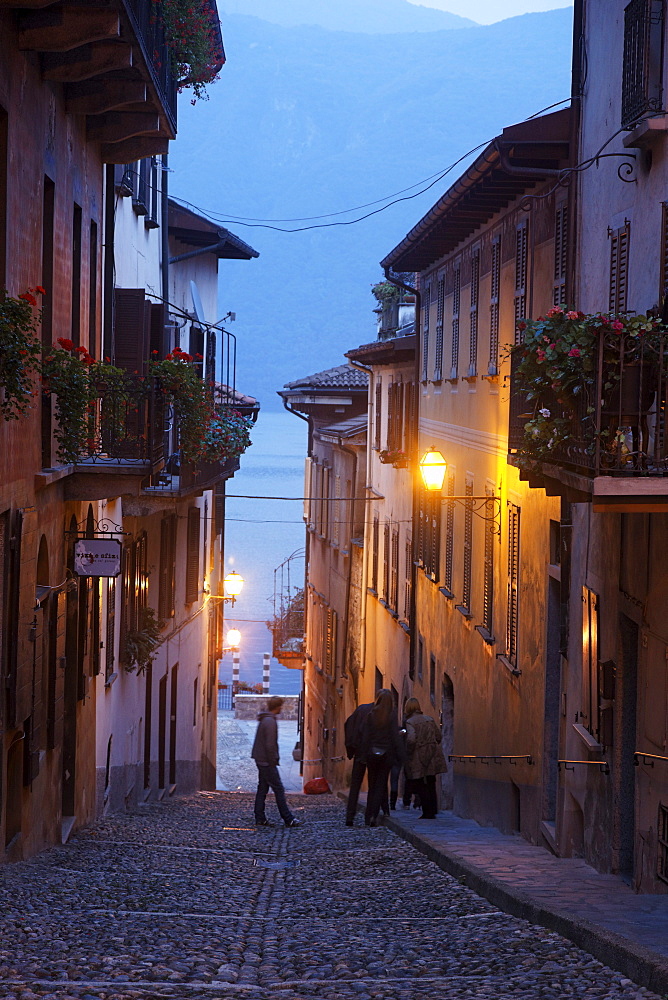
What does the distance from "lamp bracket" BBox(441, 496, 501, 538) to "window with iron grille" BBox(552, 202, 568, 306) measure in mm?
3252

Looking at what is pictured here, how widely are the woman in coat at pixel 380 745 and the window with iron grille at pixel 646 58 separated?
8132mm

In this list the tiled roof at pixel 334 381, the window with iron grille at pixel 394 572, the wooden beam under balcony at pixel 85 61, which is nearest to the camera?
the wooden beam under balcony at pixel 85 61

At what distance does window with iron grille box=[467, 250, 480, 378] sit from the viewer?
1820 cm

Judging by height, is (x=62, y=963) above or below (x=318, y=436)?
below

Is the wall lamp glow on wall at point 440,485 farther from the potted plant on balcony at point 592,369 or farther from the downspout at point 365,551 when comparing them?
the downspout at point 365,551

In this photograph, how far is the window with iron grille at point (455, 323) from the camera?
20.0 m

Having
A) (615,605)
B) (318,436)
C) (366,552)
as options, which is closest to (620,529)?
(615,605)

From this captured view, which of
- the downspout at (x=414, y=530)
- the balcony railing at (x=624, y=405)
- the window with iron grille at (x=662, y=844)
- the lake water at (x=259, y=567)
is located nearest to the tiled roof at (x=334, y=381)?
the lake water at (x=259, y=567)

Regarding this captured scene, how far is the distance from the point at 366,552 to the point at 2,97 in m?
21.0

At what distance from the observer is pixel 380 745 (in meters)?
15.8

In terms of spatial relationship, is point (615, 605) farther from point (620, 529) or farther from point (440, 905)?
point (440, 905)

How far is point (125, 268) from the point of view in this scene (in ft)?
58.6

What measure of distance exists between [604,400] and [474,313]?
34.0ft

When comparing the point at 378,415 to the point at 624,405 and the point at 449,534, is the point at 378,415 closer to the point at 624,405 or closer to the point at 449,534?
the point at 449,534
